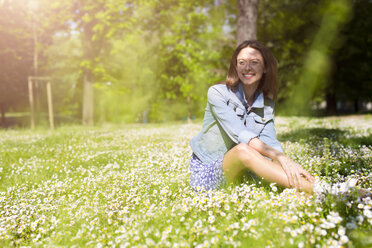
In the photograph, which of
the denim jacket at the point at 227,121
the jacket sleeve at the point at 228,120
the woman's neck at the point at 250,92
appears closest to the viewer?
the jacket sleeve at the point at 228,120

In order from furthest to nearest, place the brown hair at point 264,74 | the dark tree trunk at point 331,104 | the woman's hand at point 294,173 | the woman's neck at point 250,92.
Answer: the dark tree trunk at point 331,104 < the woman's neck at point 250,92 < the brown hair at point 264,74 < the woman's hand at point 294,173

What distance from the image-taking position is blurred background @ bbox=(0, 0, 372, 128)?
18.1 m

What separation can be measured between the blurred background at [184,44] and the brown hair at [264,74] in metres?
10.7

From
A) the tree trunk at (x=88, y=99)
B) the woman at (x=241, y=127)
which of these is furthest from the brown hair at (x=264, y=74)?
the tree trunk at (x=88, y=99)

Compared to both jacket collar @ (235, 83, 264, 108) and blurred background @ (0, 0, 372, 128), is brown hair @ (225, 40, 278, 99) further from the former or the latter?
blurred background @ (0, 0, 372, 128)

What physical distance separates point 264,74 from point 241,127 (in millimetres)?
1142

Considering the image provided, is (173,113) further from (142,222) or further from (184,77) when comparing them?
(142,222)

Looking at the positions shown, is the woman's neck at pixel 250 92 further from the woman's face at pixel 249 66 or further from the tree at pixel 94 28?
the tree at pixel 94 28

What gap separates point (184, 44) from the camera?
746 inches

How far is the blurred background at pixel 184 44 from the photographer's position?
18141mm

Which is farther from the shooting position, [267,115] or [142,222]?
[267,115]

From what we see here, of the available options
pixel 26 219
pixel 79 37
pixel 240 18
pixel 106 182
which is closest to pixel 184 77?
pixel 79 37

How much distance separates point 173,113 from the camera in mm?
35656

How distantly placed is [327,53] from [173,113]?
1905cm
